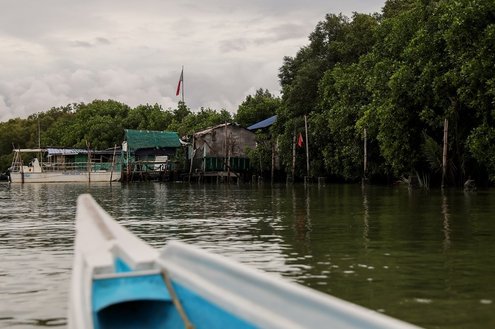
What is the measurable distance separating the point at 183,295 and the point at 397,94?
27.1m

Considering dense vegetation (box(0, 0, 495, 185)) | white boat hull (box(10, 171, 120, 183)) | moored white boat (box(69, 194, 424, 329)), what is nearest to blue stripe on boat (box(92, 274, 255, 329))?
moored white boat (box(69, 194, 424, 329))

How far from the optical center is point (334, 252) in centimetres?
957

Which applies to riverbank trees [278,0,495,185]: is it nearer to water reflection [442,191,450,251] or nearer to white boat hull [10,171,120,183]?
water reflection [442,191,450,251]

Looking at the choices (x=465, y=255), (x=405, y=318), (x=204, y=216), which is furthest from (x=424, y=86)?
(x=405, y=318)

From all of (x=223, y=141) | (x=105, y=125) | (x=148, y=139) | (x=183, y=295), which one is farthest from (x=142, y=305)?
(x=105, y=125)

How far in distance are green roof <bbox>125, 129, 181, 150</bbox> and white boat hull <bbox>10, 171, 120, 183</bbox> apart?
3150 millimetres

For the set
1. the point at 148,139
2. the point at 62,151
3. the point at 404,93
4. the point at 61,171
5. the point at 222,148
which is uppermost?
the point at 404,93

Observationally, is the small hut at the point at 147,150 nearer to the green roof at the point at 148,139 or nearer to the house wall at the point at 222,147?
the green roof at the point at 148,139

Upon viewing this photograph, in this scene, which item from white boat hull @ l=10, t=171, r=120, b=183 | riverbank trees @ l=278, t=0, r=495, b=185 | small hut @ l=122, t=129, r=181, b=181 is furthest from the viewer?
small hut @ l=122, t=129, r=181, b=181

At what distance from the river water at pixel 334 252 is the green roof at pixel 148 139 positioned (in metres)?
41.7

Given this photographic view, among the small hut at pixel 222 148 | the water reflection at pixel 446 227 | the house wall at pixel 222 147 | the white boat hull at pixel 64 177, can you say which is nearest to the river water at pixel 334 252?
the water reflection at pixel 446 227

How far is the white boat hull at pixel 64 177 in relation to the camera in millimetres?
58719

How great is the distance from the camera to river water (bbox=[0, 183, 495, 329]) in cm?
618

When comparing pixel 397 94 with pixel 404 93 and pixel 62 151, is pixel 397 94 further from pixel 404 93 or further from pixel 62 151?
pixel 62 151
